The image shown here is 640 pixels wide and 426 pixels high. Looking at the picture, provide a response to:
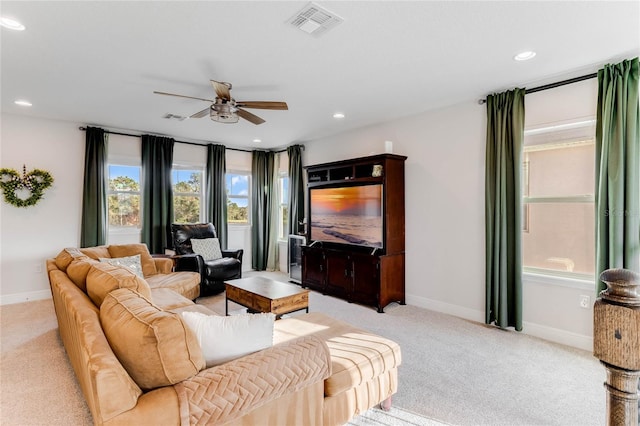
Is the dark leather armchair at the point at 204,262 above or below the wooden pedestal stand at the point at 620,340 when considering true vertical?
below

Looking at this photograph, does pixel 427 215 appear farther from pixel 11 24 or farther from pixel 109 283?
pixel 11 24

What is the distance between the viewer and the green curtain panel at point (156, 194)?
5.47 m

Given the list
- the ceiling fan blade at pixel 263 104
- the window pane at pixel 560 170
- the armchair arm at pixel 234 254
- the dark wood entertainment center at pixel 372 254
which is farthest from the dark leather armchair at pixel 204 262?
the window pane at pixel 560 170

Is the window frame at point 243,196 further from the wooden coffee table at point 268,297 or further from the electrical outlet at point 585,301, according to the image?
the electrical outlet at point 585,301

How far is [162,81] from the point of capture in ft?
11.0

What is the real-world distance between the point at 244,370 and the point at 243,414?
17cm

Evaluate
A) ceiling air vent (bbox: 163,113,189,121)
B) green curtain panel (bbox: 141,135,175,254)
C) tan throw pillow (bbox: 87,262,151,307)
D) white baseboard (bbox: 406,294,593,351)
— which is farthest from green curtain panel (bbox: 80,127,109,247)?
white baseboard (bbox: 406,294,593,351)

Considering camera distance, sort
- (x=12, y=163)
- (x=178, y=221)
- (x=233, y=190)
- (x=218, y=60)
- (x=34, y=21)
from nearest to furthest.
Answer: (x=34, y=21), (x=218, y=60), (x=12, y=163), (x=178, y=221), (x=233, y=190)

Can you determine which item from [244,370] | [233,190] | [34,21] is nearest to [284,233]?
[233,190]

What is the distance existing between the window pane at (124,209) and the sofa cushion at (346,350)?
423 cm

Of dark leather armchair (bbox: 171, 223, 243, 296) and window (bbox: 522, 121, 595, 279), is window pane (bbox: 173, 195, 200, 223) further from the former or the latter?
window (bbox: 522, 121, 595, 279)

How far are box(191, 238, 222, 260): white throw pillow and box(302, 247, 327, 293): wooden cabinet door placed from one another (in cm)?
143

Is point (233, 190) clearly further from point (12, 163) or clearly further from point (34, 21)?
point (34, 21)

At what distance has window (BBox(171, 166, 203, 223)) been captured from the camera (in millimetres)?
6094
